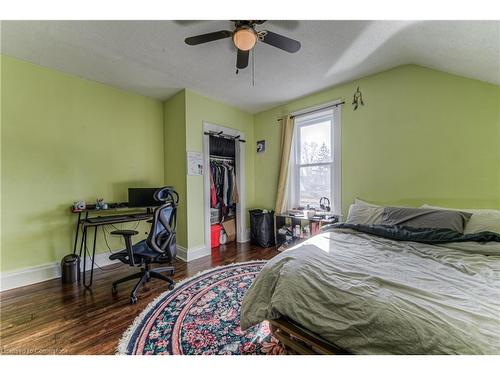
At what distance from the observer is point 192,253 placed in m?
3.03

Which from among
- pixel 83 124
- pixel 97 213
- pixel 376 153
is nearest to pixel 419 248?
pixel 376 153

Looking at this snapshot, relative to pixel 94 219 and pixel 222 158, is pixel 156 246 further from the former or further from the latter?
pixel 222 158

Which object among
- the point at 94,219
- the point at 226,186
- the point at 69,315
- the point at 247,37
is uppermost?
the point at 247,37

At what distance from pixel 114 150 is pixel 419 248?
12.2 ft

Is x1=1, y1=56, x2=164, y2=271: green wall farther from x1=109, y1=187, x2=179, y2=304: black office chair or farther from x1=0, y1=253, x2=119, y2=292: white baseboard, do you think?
x1=109, y1=187, x2=179, y2=304: black office chair

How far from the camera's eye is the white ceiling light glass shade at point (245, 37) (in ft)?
4.91

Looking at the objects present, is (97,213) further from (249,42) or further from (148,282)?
(249,42)

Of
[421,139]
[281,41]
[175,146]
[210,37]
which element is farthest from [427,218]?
[175,146]

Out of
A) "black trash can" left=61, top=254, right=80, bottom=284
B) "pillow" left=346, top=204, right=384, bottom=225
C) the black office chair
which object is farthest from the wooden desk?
"pillow" left=346, top=204, right=384, bottom=225

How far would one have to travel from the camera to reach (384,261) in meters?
1.32

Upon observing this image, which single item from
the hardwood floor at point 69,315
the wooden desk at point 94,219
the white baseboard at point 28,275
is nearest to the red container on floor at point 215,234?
the hardwood floor at point 69,315

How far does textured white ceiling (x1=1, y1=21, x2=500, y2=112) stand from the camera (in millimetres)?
1688

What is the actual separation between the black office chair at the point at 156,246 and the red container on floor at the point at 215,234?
1.38 meters

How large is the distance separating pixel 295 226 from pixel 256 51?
253cm
